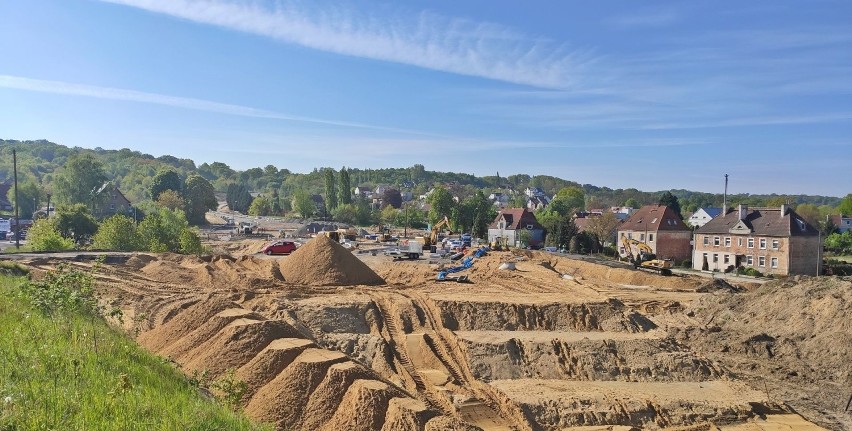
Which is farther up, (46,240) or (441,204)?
(441,204)

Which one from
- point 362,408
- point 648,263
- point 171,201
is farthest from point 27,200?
point 362,408

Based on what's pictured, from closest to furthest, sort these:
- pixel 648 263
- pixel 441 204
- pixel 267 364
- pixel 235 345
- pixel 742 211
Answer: pixel 267 364
pixel 235 345
pixel 648 263
pixel 742 211
pixel 441 204

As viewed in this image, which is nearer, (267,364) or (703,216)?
(267,364)

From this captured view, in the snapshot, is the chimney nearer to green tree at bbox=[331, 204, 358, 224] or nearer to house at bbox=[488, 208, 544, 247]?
house at bbox=[488, 208, 544, 247]

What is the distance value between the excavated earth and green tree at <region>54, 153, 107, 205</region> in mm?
60131

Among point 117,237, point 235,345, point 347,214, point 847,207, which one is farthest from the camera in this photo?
point 347,214

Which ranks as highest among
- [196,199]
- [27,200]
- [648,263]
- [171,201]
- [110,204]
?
[196,199]

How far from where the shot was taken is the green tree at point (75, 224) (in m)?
50.4

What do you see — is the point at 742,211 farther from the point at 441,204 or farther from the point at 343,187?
the point at 343,187

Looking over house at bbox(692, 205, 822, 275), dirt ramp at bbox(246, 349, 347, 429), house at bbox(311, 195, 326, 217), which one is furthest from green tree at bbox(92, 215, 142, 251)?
house at bbox(311, 195, 326, 217)

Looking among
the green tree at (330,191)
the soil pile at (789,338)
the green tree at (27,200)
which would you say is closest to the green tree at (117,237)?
the soil pile at (789,338)

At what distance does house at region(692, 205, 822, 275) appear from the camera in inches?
1724

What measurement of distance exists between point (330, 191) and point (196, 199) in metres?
25.5

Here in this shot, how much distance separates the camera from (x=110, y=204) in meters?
89.4
